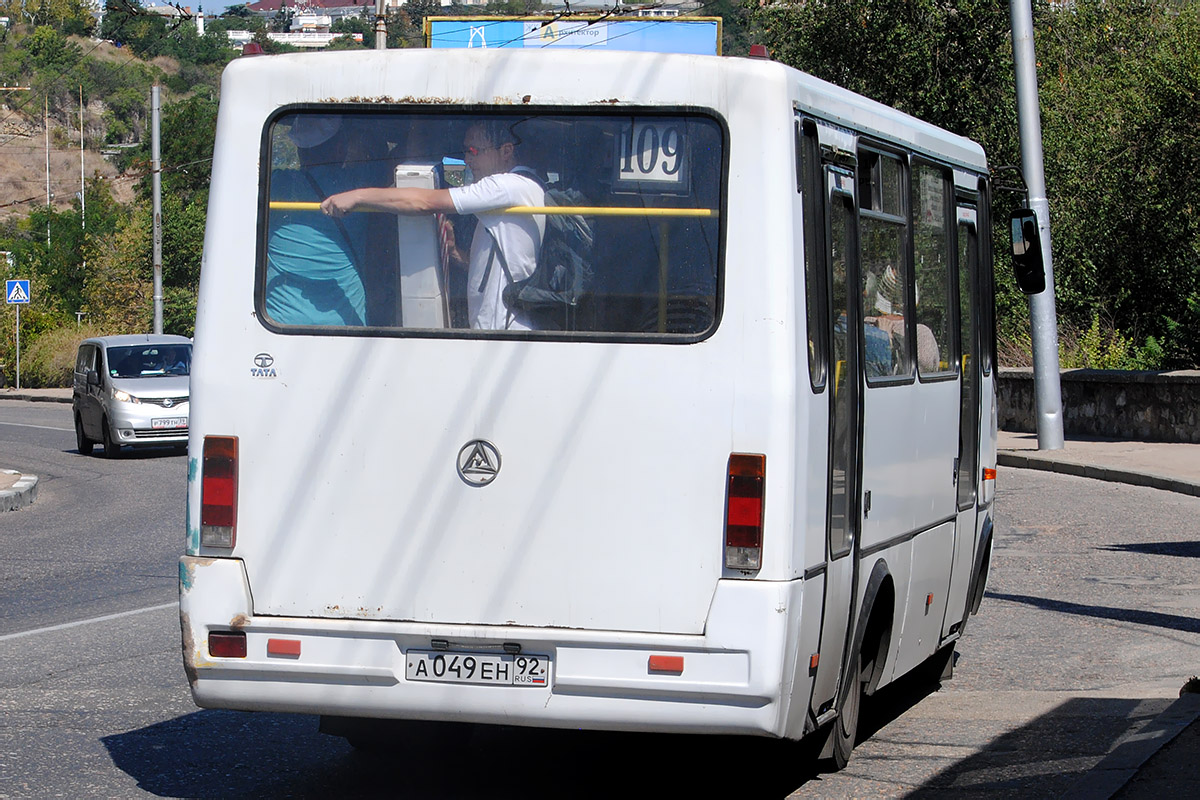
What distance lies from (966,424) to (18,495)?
12.9 m

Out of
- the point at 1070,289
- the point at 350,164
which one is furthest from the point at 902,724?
the point at 1070,289

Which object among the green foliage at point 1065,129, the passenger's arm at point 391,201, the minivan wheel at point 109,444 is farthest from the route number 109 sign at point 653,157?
the green foliage at point 1065,129

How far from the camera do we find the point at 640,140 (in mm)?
5566

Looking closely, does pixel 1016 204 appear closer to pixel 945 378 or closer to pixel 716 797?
pixel 945 378

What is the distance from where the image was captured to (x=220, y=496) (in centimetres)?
568

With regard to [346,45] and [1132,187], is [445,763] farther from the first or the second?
[1132,187]

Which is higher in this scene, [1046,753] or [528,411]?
[528,411]

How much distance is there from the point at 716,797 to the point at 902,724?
68.3 inches

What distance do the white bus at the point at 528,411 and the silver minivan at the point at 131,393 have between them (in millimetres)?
18418

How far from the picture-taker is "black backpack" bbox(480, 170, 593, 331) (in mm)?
5586

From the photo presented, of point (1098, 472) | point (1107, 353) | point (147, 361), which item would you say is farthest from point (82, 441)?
point (1107, 353)

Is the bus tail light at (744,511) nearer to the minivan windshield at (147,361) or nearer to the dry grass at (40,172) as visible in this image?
the minivan windshield at (147,361)

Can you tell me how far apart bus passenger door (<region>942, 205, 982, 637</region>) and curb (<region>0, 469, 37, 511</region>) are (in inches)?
494

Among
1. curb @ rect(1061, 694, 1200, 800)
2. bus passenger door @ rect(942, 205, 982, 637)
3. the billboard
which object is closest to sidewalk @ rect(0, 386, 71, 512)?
bus passenger door @ rect(942, 205, 982, 637)
